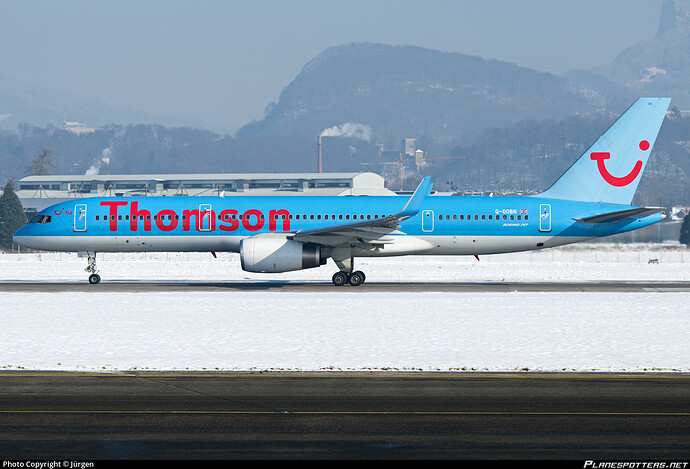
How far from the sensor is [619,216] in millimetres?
36344

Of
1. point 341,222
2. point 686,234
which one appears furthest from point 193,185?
point 341,222

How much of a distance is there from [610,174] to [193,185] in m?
89.8

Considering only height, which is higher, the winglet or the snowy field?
the winglet

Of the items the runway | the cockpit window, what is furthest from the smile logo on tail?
the cockpit window

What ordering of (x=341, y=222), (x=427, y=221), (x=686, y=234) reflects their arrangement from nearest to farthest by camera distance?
(x=427, y=221) < (x=341, y=222) < (x=686, y=234)

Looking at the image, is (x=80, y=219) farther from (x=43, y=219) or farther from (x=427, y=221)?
(x=427, y=221)

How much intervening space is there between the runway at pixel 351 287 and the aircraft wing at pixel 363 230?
2.14 m

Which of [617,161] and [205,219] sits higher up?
[617,161]

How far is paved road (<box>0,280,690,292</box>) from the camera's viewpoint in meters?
34.4

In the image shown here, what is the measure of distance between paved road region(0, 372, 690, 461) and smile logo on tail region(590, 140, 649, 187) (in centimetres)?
2360

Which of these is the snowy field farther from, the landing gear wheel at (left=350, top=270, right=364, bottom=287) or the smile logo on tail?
the smile logo on tail

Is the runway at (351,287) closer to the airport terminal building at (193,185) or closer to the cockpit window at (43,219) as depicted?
the cockpit window at (43,219)

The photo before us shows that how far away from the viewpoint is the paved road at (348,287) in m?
34.4

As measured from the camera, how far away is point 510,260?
194ft
